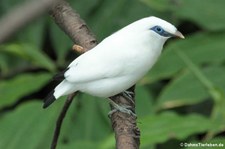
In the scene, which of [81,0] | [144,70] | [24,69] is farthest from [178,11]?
[144,70]

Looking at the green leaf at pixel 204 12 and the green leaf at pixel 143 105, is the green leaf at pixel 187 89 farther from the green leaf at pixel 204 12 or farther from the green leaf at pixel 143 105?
the green leaf at pixel 204 12

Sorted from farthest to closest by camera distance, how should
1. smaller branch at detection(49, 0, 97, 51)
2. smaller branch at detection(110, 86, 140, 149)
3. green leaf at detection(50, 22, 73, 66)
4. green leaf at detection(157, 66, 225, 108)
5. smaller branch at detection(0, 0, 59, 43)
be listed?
green leaf at detection(50, 22, 73, 66), green leaf at detection(157, 66, 225, 108), smaller branch at detection(49, 0, 97, 51), smaller branch at detection(110, 86, 140, 149), smaller branch at detection(0, 0, 59, 43)

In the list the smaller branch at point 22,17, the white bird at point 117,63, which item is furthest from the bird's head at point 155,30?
the smaller branch at point 22,17

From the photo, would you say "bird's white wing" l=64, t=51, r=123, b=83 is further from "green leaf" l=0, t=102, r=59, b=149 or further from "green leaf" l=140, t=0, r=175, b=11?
"green leaf" l=140, t=0, r=175, b=11

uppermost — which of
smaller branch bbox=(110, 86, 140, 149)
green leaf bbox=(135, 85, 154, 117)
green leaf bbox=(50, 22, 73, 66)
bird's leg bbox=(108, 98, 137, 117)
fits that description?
green leaf bbox=(50, 22, 73, 66)

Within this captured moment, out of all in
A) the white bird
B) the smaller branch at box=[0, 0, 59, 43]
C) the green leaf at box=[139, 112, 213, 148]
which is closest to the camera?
the smaller branch at box=[0, 0, 59, 43]

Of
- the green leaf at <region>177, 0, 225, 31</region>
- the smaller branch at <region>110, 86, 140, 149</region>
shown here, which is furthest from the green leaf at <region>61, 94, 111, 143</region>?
the smaller branch at <region>110, 86, 140, 149</region>

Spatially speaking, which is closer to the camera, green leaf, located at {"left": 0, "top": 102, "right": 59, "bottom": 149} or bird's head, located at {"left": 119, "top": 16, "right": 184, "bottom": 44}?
bird's head, located at {"left": 119, "top": 16, "right": 184, "bottom": 44}
